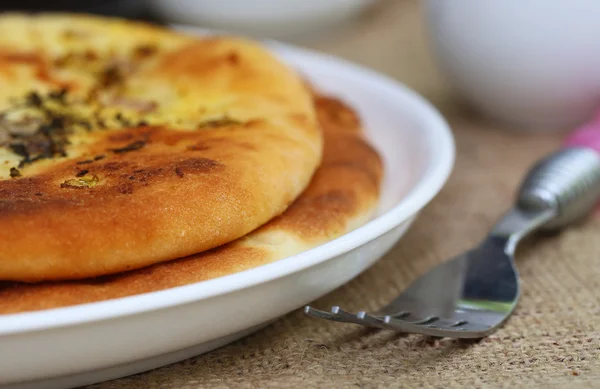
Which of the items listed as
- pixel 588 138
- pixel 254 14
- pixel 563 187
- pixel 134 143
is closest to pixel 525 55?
pixel 588 138

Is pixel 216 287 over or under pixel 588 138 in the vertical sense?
under

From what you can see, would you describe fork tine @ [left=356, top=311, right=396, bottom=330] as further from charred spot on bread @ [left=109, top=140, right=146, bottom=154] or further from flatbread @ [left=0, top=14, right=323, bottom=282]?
charred spot on bread @ [left=109, top=140, right=146, bottom=154]

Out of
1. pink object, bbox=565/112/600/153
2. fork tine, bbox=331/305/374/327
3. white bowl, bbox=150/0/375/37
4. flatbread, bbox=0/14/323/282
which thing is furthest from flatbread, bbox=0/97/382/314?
white bowl, bbox=150/0/375/37

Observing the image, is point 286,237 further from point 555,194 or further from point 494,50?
point 494,50

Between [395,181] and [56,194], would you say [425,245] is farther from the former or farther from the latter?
[56,194]

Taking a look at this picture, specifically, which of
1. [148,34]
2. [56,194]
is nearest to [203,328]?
[56,194]

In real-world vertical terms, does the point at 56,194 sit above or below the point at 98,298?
above
